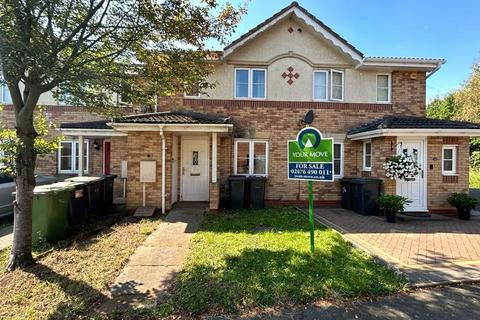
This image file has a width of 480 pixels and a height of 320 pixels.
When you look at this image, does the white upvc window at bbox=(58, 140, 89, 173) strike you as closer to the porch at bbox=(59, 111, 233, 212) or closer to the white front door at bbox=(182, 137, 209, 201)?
the porch at bbox=(59, 111, 233, 212)

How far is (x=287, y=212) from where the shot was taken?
9.63 m

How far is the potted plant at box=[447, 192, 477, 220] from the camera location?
9211 millimetres

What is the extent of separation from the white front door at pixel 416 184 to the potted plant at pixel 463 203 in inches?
33.4

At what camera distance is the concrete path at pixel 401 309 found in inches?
143

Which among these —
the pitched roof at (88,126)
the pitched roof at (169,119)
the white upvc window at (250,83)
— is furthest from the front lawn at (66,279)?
the white upvc window at (250,83)

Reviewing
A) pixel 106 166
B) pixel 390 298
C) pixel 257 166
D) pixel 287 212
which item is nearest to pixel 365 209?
pixel 287 212

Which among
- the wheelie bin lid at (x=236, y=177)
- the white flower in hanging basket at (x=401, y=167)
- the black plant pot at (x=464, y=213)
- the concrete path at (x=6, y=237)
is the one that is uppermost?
the white flower in hanging basket at (x=401, y=167)

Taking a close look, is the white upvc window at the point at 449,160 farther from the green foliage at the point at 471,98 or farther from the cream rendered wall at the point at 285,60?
the green foliage at the point at 471,98

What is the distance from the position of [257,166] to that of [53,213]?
6.77 m

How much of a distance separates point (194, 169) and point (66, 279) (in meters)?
6.63

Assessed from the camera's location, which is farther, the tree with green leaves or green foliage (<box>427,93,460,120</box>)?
green foliage (<box>427,93,460,120</box>)

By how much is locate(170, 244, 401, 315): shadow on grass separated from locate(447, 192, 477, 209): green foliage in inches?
242

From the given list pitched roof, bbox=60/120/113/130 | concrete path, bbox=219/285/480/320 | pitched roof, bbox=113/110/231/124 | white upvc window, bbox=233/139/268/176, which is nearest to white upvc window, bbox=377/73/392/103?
white upvc window, bbox=233/139/268/176

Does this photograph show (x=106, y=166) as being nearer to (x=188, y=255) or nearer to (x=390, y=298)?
(x=188, y=255)
